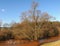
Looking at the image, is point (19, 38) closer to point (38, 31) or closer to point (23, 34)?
point (23, 34)

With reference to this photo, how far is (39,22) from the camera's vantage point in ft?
99.1

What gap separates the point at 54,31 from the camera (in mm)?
Result: 38281

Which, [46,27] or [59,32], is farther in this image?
[59,32]

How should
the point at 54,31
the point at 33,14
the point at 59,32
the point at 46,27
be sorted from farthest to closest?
the point at 59,32 → the point at 54,31 → the point at 46,27 → the point at 33,14

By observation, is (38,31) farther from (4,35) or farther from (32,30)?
(4,35)

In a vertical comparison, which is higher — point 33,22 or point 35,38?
point 33,22

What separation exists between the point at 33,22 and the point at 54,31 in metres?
10.1

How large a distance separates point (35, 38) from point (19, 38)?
3.44 m

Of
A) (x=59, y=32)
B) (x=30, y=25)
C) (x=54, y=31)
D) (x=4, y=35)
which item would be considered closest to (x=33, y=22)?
(x=30, y=25)

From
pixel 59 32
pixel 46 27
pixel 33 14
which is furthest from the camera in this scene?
pixel 59 32

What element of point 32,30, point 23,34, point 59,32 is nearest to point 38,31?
point 32,30

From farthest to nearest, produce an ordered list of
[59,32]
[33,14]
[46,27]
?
1. [59,32]
2. [46,27]
3. [33,14]

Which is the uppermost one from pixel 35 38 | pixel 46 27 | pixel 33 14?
pixel 33 14

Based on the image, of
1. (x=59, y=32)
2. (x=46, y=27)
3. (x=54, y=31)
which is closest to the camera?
(x=46, y=27)
